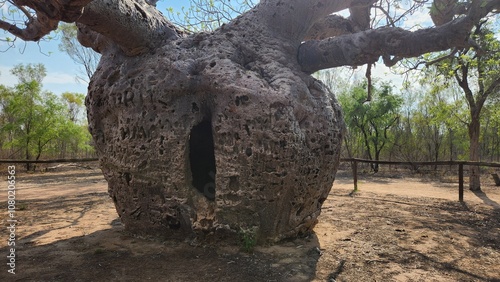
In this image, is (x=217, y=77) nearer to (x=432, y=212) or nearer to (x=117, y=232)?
(x=117, y=232)

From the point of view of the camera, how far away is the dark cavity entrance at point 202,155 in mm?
4766

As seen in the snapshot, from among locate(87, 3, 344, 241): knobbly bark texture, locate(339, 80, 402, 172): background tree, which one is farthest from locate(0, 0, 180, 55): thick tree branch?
locate(339, 80, 402, 172): background tree

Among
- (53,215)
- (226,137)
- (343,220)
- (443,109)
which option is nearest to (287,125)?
(226,137)

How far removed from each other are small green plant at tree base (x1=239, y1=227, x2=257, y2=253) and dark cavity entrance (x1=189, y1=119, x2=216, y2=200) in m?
1.08

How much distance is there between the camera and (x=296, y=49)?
190 inches

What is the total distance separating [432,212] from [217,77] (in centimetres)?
512

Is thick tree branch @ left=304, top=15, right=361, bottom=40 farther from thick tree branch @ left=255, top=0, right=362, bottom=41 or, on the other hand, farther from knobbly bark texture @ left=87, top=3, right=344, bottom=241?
knobbly bark texture @ left=87, top=3, right=344, bottom=241

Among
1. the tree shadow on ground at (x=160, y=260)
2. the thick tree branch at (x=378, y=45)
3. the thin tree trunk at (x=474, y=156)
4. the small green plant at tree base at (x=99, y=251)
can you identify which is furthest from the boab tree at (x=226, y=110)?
the thin tree trunk at (x=474, y=156)

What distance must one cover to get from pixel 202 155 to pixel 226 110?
4.28 feet

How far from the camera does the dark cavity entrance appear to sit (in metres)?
4.77

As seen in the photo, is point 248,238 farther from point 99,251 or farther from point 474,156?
point 474,156

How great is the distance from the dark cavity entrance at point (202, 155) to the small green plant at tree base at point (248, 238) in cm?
108

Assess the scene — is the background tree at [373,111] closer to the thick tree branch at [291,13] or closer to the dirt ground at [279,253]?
the dirt ground at [279,253]

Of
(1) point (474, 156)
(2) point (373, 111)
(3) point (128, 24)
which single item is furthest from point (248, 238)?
(2) point (373, 111)
